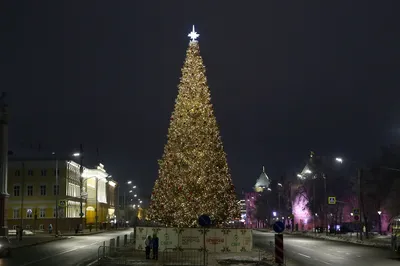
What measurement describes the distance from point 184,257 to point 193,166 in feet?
27.7

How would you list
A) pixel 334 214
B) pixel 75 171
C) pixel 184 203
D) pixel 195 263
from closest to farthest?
1. pixel 195 263
2. pixel 184 203
3. pixel 334 214
4. pixel 75 171

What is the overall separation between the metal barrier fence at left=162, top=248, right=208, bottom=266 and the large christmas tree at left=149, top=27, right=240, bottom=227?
4097mm

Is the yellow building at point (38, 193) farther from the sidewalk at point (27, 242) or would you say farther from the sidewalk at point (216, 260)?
the sidewalk at point (216, 260)

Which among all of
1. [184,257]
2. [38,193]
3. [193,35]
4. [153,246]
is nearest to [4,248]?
[153,246]

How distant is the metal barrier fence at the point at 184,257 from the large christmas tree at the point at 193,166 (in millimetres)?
4097

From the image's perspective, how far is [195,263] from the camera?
3134cm

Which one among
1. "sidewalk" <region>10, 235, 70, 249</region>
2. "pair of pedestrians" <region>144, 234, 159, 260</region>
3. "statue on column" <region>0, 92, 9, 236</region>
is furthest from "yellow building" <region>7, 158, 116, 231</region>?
"pair of pedestrians" <region>144, 234, 159, 260</region>

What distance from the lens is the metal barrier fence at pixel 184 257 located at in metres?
31.9

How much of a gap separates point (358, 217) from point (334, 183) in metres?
46.4

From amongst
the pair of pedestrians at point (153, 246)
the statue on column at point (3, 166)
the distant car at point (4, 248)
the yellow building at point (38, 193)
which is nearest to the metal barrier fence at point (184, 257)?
the pair of pedestrians at point (153, 246)

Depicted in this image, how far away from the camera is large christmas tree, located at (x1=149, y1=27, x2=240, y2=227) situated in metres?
41.6

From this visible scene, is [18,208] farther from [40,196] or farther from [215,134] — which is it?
[215,134]

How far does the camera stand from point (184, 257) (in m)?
34.7

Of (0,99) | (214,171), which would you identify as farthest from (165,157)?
(0,99)
